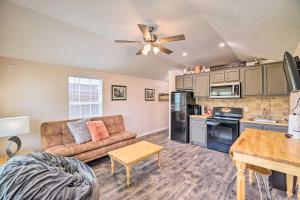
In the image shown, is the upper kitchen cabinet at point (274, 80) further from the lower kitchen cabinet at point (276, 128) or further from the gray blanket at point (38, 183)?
the gray blanket at point (38, 183)

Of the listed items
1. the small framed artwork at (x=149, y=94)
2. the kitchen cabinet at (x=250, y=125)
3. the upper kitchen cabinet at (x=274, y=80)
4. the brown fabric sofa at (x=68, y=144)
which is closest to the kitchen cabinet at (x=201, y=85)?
the kitchen cabinet at (x=250, y=125)

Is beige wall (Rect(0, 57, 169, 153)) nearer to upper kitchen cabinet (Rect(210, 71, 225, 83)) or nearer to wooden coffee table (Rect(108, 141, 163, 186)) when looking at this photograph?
wooden coffee table (Rect(108, 141, 163, 186))

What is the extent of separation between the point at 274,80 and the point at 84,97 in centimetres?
479

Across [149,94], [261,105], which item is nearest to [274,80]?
[261,105]

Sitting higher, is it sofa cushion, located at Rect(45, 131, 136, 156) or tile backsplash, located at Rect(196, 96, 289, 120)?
tile backsplash, located at Rect(196, 96, 289, 120)

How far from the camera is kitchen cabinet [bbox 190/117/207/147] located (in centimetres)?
400

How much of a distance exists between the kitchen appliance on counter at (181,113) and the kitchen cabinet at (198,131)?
0.16 meters

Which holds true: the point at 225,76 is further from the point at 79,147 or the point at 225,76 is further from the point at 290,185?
the point at 79,147

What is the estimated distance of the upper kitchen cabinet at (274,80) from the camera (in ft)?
10.1

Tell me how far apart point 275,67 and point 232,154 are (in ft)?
9.38

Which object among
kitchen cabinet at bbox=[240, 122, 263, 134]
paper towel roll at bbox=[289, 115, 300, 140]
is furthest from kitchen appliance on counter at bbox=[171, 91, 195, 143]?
paper towel roll at bbox=[289, 115, 300, 140]

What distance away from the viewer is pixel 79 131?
3100 mm

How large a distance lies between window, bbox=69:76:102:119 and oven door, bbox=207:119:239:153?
3.28 meters

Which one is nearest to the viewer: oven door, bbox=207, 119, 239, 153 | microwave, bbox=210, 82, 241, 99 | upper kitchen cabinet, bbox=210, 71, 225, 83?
oven door, bbox=207, 119, 239, 153
